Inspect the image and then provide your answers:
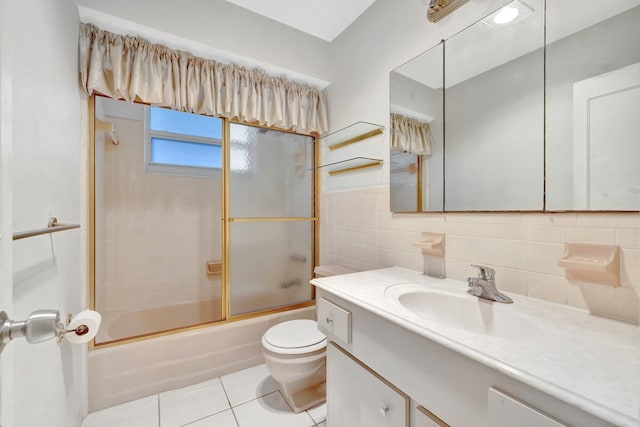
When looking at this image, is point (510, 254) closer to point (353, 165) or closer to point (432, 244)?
point (432, 244)

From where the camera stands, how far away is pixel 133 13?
4.83ft

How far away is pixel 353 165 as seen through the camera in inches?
75.8

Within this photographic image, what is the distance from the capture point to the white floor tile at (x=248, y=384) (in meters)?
1.61

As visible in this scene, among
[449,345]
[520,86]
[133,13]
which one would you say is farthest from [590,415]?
[133,13]

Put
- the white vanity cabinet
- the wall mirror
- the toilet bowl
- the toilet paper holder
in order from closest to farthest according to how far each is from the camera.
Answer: the toilet paper holder
the white vanity cabinet
the wall mirror
the toilet bowl

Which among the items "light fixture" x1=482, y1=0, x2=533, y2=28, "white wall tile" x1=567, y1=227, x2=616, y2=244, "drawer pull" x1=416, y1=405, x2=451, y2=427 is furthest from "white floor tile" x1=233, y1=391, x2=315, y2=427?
"light fixture" x1=482, y1=0, x2=533, y2=28

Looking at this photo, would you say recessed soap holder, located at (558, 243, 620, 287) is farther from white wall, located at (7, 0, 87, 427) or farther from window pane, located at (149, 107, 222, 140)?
window pane, located at (149, 107, 222, 140)

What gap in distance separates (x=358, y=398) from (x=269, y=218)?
1413 millimetres

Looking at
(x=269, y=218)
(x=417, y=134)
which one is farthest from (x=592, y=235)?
(x=269, y=218)

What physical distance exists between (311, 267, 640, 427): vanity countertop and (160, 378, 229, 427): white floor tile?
1215mm

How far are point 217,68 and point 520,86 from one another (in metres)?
1.78

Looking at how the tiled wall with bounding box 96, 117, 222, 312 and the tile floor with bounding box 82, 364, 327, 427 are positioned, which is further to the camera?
the tiled wall with bounding box 96, 117, 222, 312

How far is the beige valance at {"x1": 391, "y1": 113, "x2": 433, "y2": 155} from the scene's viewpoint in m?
1.44

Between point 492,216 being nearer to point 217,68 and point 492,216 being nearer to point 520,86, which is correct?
point 520,86
